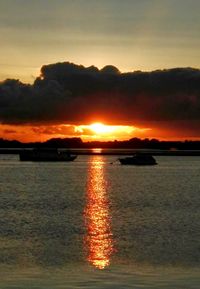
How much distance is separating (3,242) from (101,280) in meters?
13.2

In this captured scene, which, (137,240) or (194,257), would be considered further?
(137,240)

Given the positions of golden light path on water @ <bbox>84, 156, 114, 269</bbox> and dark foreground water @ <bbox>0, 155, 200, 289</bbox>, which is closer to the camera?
dark foreground water @ <bbox>0, 155, 200, 289</bbox>

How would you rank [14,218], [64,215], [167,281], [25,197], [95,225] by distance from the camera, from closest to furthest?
[167,281] → [95,225] → [14,218] → [64,215] → [25,197]

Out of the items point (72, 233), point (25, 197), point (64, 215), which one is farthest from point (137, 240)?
point (25, 197)

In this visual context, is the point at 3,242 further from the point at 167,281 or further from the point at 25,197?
the point at 25,197

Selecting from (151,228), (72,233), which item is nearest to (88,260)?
(72,233)

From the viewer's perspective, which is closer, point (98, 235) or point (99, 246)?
point (99, 246)

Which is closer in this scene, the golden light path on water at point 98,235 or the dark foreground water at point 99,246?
the dark foreground water at point 99,246

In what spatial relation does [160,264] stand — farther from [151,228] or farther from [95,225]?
[95,225]

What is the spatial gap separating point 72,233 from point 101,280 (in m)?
18.0

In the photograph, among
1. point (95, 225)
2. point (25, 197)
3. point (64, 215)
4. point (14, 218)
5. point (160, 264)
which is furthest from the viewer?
point (25, 197)

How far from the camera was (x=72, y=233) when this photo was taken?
4612 centimetres

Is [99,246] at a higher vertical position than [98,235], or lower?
higher

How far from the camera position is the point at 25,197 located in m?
83.0
